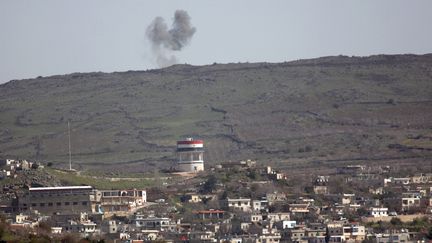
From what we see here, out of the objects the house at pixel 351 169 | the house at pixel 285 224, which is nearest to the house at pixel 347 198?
the house at pixel 285 224

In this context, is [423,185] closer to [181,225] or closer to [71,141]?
[181,225]

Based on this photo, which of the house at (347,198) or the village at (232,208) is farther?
the house at (347,198)

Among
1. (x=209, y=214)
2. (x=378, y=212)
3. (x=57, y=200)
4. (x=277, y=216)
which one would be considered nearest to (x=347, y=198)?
(x=378, y=212)

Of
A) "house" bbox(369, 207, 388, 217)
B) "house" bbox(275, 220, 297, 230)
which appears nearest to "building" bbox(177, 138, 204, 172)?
"house" bbox(369, 207, 388, 217)

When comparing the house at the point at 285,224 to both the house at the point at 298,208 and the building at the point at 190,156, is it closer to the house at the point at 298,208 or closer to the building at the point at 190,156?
the house at the point at 298,208

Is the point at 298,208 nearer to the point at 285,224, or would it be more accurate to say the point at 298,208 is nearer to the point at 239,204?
the point at 239,204

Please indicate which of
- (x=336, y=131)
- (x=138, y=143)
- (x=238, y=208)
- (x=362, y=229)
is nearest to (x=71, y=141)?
(x=138, y=143)

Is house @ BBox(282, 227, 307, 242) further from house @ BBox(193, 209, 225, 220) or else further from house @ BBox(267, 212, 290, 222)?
house @ BBox(193, 209, 225, 220)
